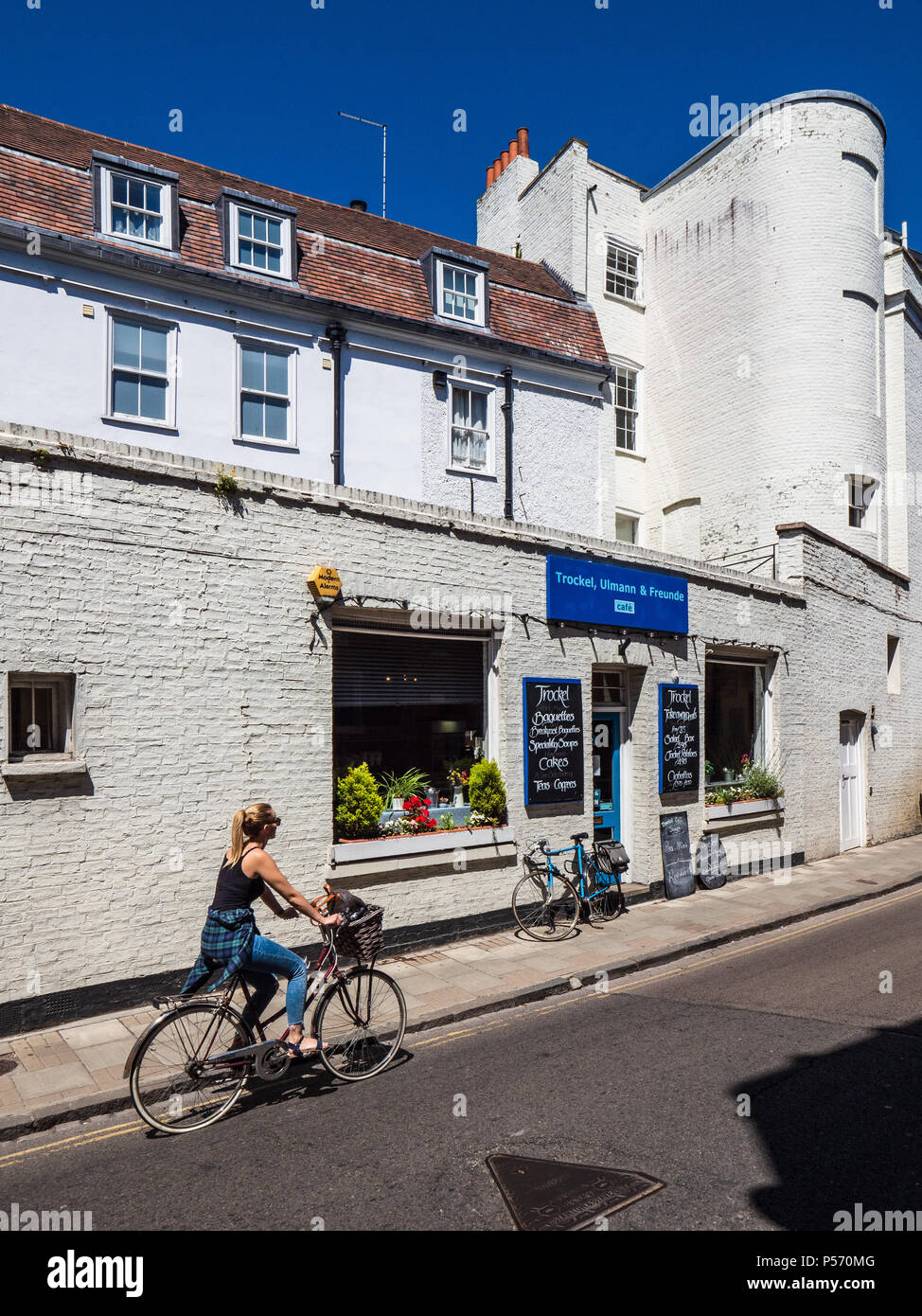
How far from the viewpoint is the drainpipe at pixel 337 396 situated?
15.3 meters

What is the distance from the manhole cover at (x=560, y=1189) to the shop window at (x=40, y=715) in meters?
4.97

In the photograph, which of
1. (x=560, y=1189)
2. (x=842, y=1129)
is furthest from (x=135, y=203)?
(x=842, y=1129)

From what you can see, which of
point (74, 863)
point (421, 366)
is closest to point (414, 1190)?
point (74, 863)

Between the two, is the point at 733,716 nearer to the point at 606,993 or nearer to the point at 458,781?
the point at 458,781

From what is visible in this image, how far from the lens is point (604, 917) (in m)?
11.5

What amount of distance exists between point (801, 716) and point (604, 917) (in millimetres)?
6797

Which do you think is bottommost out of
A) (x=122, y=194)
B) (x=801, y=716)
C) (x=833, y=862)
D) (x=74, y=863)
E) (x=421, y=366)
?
(x=833, y=862)

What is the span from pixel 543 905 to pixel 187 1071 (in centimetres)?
572

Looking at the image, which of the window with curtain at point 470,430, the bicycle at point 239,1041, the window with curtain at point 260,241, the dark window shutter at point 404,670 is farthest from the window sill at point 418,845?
the window with curtain at point 260,241

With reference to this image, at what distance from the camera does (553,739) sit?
11.4m

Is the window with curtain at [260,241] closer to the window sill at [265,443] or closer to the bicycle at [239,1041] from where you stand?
the window sill at [265,443]

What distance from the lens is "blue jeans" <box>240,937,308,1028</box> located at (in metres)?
5.96

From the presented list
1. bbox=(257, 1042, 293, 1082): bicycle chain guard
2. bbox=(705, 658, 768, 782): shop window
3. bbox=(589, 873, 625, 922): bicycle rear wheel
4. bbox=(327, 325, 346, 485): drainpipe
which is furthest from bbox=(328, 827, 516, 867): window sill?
bbox=(327, 325, 346, 485): drainpipe

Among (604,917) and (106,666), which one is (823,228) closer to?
(604,917)
